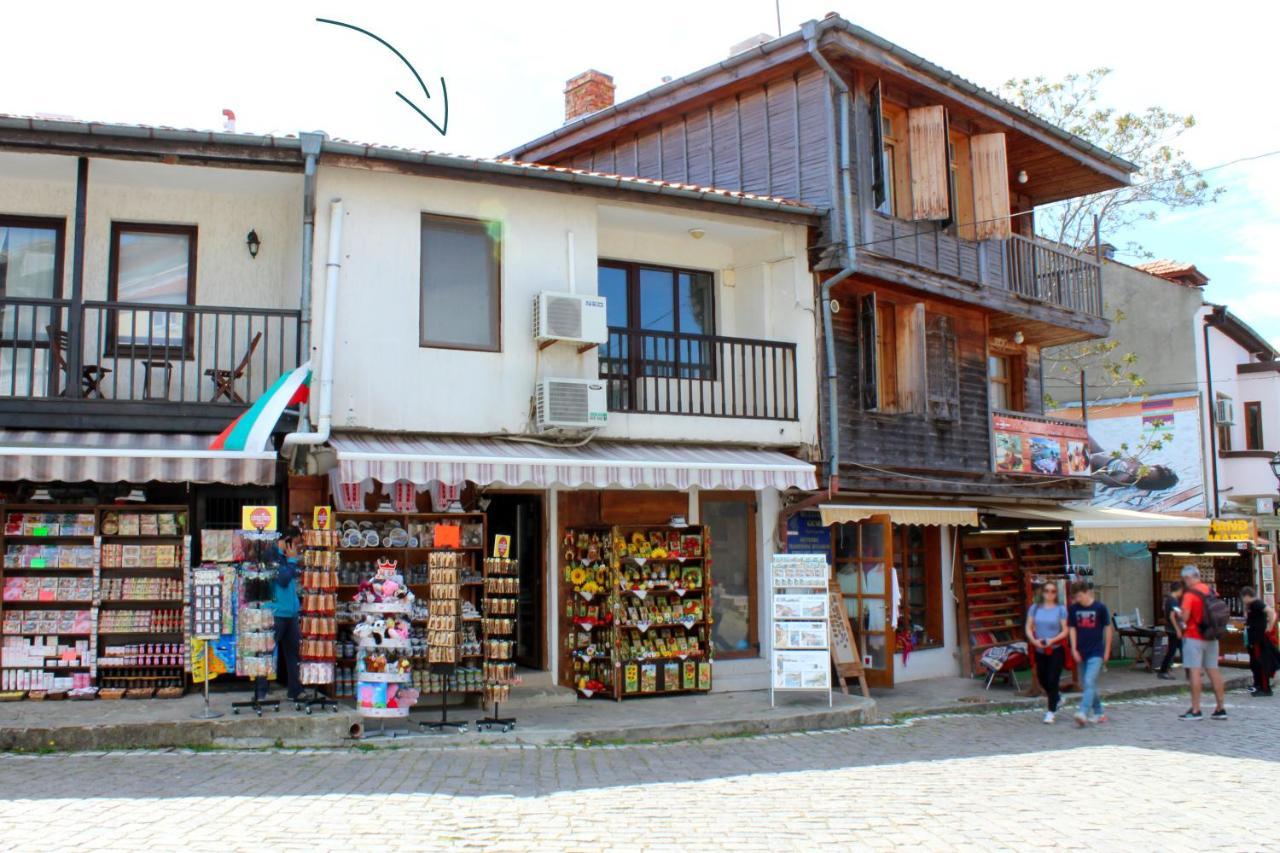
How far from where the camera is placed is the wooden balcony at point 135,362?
10.4m

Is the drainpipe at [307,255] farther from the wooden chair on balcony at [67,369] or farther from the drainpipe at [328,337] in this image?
the wooden chair on balcony at [67,369]

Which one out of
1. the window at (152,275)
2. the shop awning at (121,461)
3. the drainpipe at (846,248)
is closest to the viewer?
the shop awning at (121,461)

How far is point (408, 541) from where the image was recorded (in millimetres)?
11547

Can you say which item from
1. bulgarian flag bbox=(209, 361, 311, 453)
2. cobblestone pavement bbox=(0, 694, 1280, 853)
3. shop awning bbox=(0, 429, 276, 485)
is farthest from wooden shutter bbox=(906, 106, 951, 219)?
shop awning bbox=(0, 429, 276, 485)

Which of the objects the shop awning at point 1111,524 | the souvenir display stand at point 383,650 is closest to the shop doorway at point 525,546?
the souvenir display stand at point 383,650

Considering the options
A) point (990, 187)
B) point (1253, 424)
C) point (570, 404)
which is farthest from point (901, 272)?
point (1253, 424)

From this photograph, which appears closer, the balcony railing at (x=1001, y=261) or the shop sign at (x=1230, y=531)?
the balcony railing at (x=1001, y=261)

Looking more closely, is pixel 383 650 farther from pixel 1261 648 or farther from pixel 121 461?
pixel 1261 648

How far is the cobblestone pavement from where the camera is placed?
6.70 m

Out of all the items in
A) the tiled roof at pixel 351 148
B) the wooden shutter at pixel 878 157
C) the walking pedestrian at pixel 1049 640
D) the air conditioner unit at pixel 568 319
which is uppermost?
the wooden shutter at pixel 878 157

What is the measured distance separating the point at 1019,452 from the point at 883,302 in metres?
3.91

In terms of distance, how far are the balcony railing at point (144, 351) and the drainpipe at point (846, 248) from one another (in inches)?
268

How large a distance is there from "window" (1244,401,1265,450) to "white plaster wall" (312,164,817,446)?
61.3 ft

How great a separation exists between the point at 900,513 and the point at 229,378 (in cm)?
845
